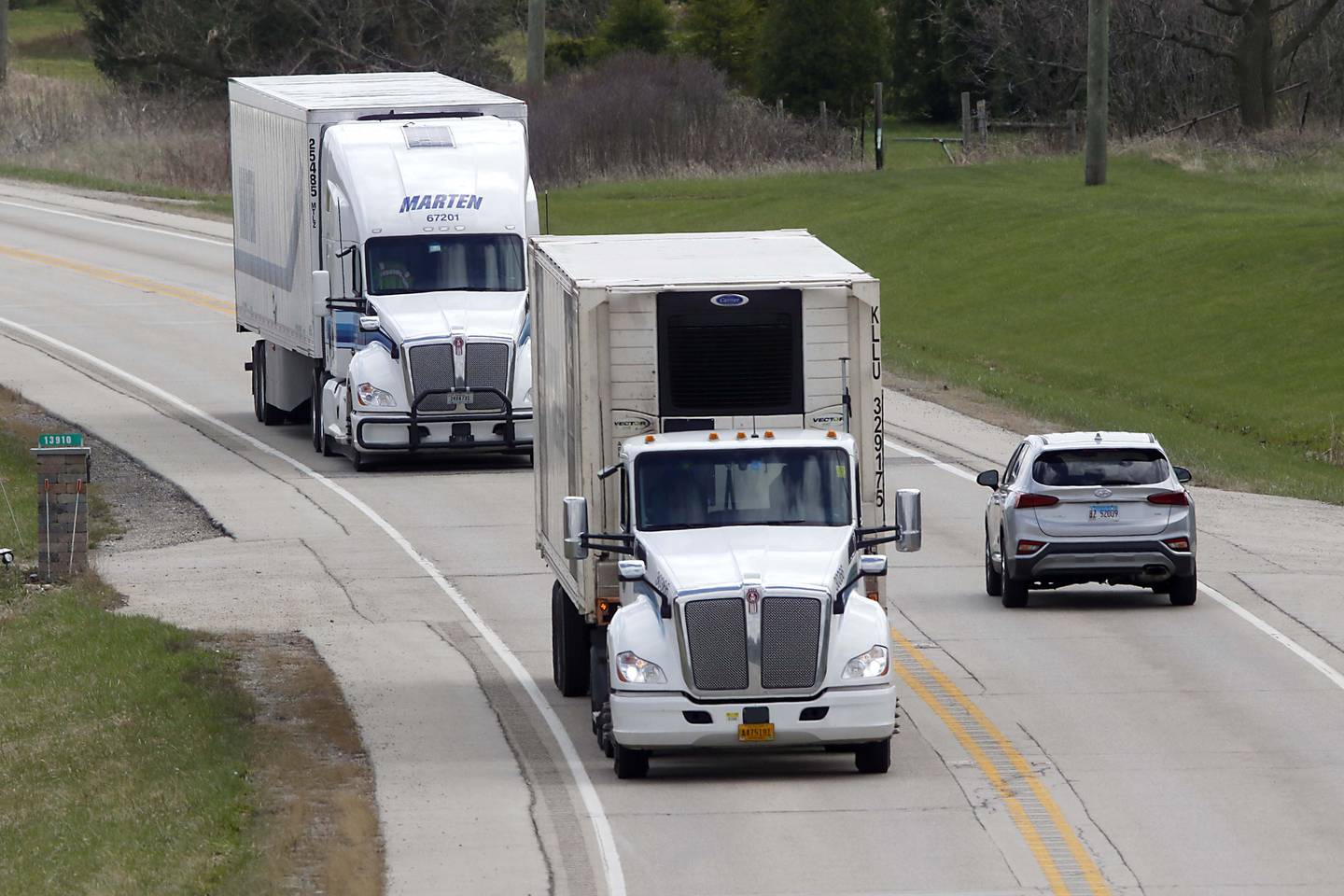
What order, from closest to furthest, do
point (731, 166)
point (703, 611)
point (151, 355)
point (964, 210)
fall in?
point (703, 611) < point (151, 355) < point (964, 210) < point (731, 166)

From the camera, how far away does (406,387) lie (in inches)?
1227

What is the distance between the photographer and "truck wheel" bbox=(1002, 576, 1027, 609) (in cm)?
2281

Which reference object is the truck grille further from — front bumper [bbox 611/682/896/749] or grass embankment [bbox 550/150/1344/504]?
front bumper [bbox 611/682/896/749]

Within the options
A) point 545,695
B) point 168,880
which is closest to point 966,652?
point 545,695

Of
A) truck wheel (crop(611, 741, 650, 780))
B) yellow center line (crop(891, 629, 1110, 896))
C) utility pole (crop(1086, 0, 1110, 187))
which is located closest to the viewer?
yellow center line (crop(891, 629, 1110, 896))

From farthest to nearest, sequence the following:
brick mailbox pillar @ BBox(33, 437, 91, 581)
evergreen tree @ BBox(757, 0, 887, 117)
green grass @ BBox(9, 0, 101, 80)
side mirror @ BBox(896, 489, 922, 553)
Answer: green grass @ BBox(9, 0, 101, 80)
evergreen tree @ BBox(757, 0, 887, 117)
brick mailbox pillar @ BBox(33, 437, 91, 581)
side mirror @ BBox(896, 489, 922, 553)

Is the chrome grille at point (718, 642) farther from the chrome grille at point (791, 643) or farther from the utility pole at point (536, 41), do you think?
the utility pole at point (536, 41)

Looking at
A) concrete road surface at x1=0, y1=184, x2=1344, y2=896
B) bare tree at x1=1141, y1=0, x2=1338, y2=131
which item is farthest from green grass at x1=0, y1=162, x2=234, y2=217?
concrete road surface at x1=0, y1=184, x2=1344, y2=896

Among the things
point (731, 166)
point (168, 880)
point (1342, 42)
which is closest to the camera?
point (168, 880)

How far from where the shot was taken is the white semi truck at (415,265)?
1225 inches

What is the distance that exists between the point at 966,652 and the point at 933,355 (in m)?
23.8

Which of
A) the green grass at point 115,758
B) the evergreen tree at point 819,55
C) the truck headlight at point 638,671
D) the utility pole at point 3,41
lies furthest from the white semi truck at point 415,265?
the utility pole at point 3,41

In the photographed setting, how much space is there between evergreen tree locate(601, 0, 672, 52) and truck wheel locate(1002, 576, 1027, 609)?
6412 cm

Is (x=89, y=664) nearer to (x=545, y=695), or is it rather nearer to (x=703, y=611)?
(x=545, y=695)
